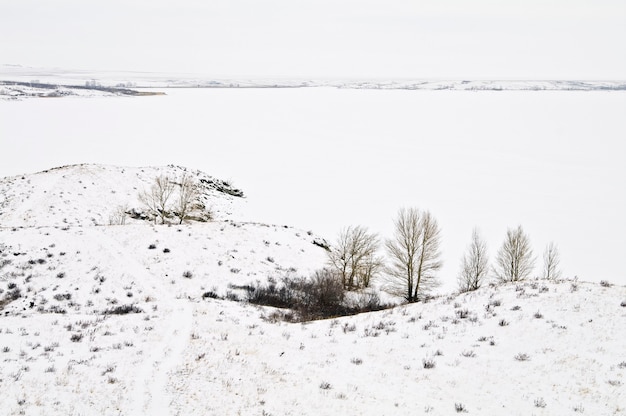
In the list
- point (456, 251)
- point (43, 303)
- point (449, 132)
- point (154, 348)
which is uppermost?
point (449, 132)

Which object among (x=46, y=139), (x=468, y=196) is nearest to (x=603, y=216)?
(x=468, y=196)

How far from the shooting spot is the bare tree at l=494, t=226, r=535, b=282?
32.7 meters

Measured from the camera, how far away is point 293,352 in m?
12.3

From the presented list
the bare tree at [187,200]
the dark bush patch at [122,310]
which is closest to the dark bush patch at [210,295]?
the dark bush patch at [122,310]

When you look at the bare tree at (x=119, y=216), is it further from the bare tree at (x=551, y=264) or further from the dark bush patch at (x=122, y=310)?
the bare tree at (x=551, y=264)

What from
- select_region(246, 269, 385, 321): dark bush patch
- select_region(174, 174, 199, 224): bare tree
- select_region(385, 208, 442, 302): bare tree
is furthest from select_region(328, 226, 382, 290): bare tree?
select_region(174, 174, 199, 224): bare tree

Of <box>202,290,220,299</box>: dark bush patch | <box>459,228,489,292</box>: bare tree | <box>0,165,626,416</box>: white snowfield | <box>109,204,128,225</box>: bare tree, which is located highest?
<box>0,165,626,416</box>: white snowfield

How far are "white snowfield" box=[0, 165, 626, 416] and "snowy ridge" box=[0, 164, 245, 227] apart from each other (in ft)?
63.9

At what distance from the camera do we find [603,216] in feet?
152

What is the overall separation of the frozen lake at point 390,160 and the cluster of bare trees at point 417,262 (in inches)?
113

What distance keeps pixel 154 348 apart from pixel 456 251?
3280 cm

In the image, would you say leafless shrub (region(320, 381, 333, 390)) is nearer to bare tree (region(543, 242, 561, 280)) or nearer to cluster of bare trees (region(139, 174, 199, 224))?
bare tree (region(543, 242, 561, 280))

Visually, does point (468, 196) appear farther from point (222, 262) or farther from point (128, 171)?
point (128, 171)

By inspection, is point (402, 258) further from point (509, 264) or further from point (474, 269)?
point (509, 264)
